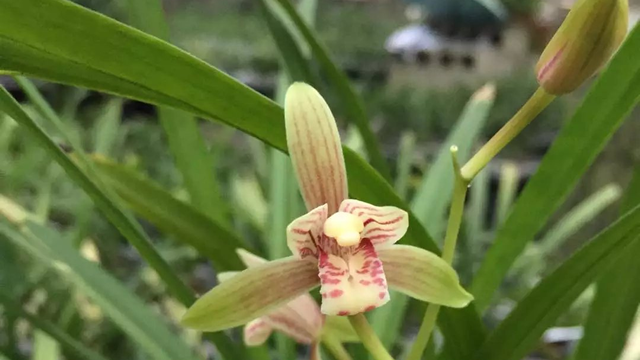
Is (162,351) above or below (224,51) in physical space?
below

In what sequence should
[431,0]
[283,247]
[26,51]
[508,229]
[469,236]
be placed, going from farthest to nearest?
[431,0]
[469,236]
[283,247]
[508,229]
[26,51]

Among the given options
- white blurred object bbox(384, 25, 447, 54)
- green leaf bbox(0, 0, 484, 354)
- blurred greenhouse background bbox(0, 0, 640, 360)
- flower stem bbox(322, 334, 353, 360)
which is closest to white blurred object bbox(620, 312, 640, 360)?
blurred greenhouse background bbox(0, 0, 640, 360)

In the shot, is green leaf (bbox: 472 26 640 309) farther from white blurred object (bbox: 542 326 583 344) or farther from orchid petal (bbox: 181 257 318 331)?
white blurred object (bbox: 542 326 583 344)

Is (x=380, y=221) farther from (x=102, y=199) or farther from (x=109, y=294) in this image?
(x=109, y=294)

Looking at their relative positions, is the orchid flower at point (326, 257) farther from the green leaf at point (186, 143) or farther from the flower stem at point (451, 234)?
the green leaf at point (186, 143)

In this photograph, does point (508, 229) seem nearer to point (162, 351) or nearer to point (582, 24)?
point (582, 24)

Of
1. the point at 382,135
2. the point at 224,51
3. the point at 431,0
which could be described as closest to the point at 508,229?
the point at 382,135

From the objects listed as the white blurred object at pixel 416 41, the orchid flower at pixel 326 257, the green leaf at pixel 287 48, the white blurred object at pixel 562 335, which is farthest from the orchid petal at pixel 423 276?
the white blurred object at pixel 416 41
